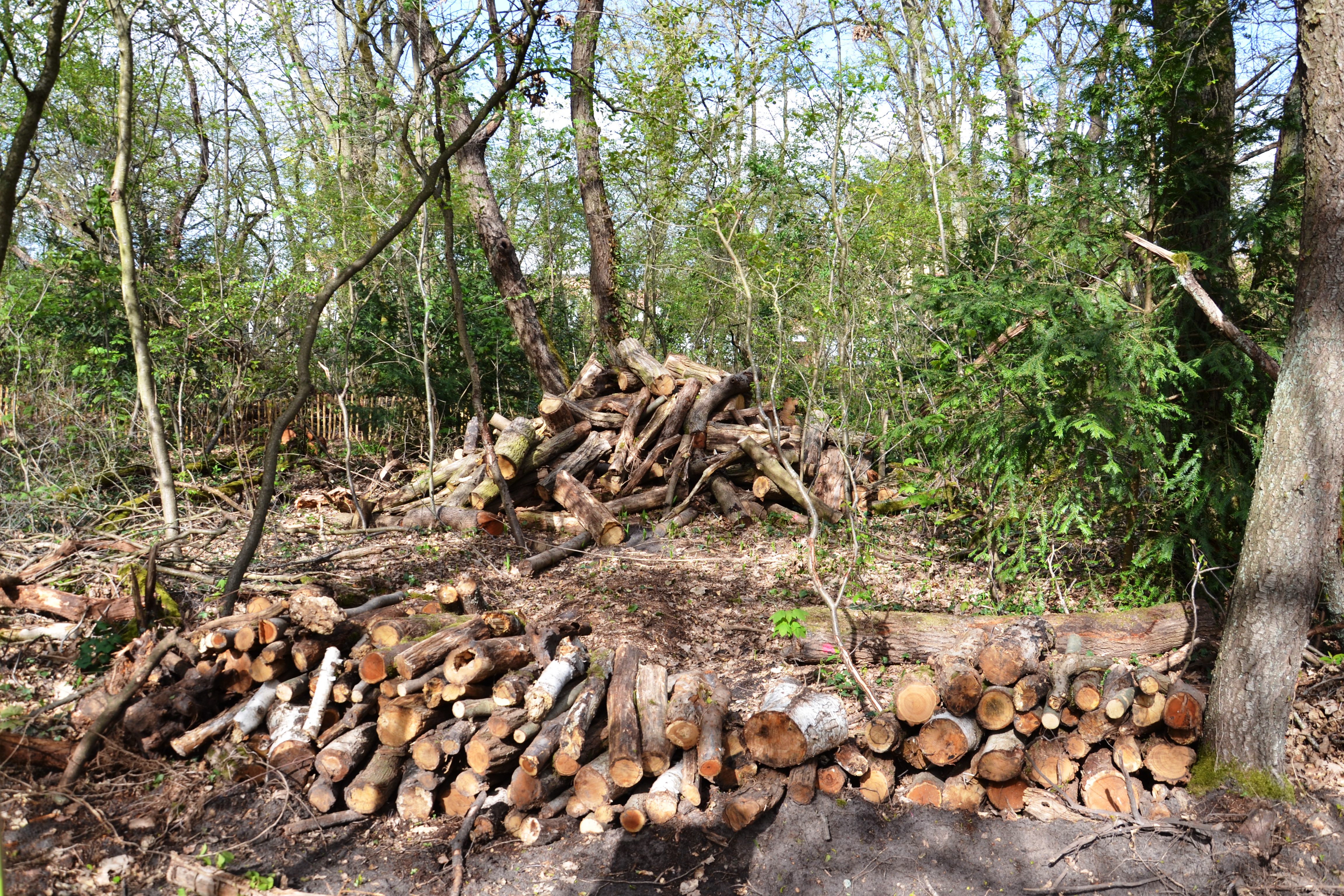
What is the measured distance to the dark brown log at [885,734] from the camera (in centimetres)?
386

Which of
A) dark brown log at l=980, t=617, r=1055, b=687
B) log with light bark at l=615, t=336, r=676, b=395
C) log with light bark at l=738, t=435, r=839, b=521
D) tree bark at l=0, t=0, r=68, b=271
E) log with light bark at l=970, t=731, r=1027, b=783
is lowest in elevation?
log with light bark at l=970, t=731, r=1027, b=783

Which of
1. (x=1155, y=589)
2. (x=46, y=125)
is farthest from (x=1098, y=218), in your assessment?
(x=46, y=125)

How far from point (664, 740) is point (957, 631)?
2026mm

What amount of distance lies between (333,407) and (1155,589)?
1145 centimetres

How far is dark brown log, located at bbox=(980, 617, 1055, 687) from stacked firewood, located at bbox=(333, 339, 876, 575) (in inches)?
160

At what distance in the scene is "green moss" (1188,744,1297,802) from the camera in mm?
3650

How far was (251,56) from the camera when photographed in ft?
43.3

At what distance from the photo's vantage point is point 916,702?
3865mm

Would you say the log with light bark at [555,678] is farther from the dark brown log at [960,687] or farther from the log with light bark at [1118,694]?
the log with light bark at [1118,694]

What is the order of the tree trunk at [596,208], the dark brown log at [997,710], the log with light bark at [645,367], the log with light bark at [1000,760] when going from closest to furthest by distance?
the log with light bark at [1000,760] < the dark brown log at [997,710] < the log with light bark at [645,367] < the tree trunk at [596,208]

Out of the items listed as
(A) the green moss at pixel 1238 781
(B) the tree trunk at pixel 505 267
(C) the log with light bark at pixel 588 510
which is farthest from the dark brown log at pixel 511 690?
(B) the tree trunk at pixel 505 267

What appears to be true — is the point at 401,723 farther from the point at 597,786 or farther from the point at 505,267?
the point at 505,267

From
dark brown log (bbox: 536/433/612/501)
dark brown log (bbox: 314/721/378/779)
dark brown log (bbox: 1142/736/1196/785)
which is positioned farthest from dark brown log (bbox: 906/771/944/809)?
dark brown log (bbox: 536/433/612/501)

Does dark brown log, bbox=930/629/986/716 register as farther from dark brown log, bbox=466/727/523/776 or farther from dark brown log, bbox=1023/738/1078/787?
dark brown log, bbox=466/727/523/776
